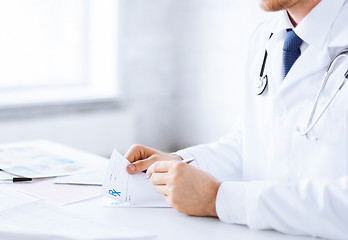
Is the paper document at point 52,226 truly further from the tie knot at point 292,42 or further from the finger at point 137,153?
the tie knot at point 292,42

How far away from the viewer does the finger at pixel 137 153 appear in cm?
156

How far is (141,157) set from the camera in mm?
1588

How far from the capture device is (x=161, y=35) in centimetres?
429

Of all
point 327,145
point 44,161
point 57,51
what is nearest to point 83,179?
point 44,161

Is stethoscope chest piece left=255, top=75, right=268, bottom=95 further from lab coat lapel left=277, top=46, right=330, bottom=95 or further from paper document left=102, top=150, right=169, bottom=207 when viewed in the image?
paper document left=102, top=150, right=169, bottom=207

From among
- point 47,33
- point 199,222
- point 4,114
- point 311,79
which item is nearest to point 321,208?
point 199,222

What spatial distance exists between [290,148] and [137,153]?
42cm

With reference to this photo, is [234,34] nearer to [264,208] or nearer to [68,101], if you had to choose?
[68,101]

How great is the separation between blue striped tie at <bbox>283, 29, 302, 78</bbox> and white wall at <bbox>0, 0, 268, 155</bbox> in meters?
2.32

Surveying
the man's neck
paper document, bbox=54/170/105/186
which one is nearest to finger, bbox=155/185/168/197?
paper document, bbox=54/170/105/186

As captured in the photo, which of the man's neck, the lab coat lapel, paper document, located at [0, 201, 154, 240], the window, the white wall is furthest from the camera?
the white wall

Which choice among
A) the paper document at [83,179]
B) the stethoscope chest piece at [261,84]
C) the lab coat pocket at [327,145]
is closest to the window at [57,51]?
the paper document at [83,179]

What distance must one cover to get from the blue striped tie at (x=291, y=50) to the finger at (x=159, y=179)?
0.46 m

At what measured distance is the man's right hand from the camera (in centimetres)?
148
